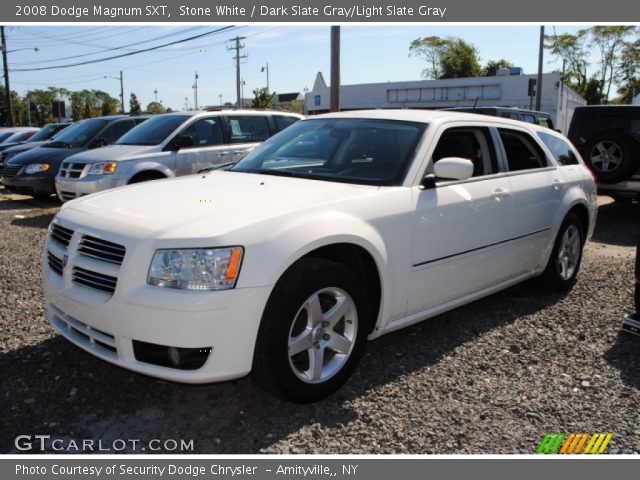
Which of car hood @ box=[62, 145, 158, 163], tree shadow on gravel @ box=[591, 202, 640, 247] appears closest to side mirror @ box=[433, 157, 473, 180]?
tree shadow on gravel @ box=[591, 202, 640, 247]

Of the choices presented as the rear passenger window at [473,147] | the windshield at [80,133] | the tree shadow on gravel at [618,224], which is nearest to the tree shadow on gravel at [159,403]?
the rear passenger window at [473,147]

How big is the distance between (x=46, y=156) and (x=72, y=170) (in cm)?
218

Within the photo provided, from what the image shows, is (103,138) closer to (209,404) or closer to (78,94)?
(209,404)

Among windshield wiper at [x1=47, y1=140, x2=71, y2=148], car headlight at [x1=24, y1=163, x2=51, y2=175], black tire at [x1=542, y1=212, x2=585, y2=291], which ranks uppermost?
windshield wiper at [x1=47, y1=140, x2=71, y2=148]

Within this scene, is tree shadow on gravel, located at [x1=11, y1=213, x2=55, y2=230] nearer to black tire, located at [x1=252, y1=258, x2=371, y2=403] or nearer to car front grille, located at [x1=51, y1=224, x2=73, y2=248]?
car front grille, located at [x1=51, y1=224, x2=73, y2=248]

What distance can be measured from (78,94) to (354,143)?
474 ft

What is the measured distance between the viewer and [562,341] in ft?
14.2

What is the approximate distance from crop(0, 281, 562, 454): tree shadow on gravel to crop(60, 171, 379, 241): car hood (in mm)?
966

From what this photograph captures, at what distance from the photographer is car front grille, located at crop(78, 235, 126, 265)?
2.98m

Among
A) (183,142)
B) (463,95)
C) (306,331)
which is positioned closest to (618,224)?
(183,142)

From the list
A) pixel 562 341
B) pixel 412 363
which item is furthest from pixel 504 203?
pixel 412 363

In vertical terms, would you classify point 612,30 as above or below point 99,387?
above

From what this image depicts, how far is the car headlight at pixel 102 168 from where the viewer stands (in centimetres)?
884

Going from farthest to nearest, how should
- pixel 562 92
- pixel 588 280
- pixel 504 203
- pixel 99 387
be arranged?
1. pixel 562 92
2. pixel 588 280
3. pixel 504 203
4. pixel 99 387
